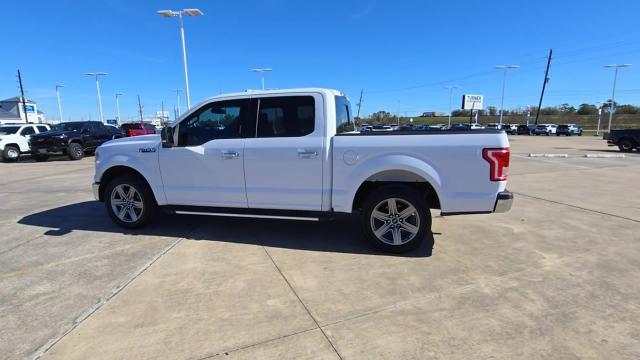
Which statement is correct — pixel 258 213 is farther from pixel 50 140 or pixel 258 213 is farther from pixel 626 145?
pixel 626 145

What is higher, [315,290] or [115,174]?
[115,174]

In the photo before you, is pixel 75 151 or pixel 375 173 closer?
pixel 375 173

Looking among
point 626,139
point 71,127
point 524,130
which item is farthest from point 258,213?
point 524,130

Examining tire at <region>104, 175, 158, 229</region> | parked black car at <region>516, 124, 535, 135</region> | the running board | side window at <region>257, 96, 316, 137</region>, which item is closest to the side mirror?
tire at <region>104, 175, 158, 229</region>

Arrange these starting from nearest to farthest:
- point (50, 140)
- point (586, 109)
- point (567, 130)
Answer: point (50, 140), point (567, 130), point (586, 109)

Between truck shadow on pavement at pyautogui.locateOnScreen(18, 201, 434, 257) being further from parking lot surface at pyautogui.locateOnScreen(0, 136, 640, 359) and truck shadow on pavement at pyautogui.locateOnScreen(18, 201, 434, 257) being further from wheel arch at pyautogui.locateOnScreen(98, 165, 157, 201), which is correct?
wheel arch at pyautogui.locateOnScreen(98, 165, 157, 201)

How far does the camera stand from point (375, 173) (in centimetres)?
459

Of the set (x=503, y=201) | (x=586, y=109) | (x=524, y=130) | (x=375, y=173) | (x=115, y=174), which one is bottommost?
(x=524, y=130)

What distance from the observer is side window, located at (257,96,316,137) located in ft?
16.1

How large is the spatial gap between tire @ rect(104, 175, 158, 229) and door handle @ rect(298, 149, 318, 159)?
2.47 meters

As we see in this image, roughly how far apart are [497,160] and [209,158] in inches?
141

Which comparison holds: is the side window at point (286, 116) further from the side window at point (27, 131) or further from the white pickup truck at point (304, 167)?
the side window at point (27, 131)

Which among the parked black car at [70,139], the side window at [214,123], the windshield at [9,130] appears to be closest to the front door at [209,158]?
the side window at [214,123]

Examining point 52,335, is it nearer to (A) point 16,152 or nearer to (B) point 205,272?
(B) point 205,272
